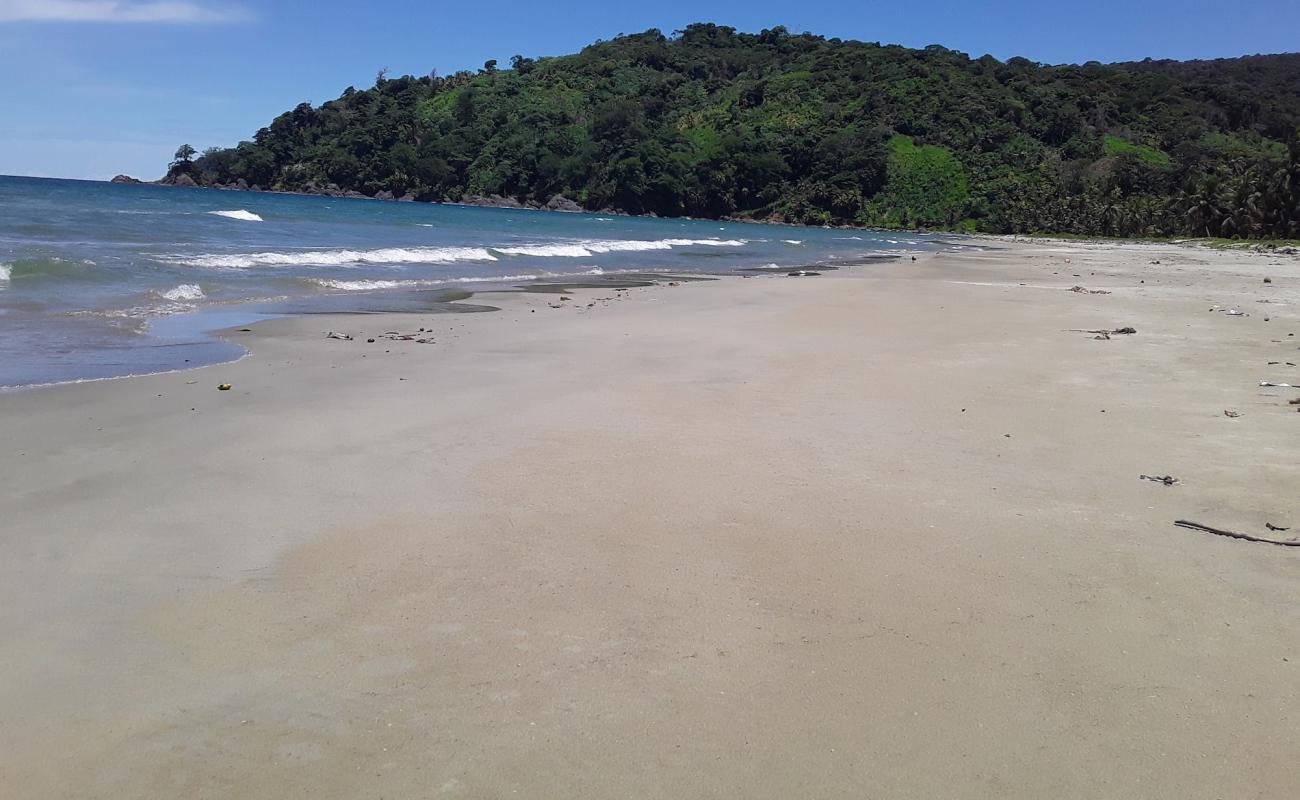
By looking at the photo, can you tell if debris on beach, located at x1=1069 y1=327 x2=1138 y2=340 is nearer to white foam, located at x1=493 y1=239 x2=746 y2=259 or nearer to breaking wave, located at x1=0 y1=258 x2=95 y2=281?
breaking wave, located at x1=0 y1=258 x2=95 y2=281

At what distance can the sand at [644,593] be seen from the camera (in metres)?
2.43

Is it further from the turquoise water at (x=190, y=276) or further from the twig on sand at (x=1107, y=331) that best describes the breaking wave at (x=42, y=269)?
the twig on sand at (x=1107, y=331)

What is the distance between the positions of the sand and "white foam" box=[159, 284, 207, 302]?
6.60 metres

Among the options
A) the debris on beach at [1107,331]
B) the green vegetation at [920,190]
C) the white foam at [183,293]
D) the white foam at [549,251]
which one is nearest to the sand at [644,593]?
the debris on beach at [1107,331]

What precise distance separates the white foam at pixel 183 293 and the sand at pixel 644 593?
6.60 meters

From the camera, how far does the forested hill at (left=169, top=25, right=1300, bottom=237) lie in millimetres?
111375

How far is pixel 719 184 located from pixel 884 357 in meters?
119

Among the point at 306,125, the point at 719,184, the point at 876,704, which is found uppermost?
the point at 306,125

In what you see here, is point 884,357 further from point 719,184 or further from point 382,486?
point 719,184

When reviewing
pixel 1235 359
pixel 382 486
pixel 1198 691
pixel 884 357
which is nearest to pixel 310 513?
pixel 382 486

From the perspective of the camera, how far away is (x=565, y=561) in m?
3.68

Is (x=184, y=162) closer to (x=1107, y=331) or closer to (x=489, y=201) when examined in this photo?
(x=489, y=201)

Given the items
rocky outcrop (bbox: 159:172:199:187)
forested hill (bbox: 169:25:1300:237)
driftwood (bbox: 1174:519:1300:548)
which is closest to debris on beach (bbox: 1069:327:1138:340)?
driftwood (bbox: 1174:519:1300:548)

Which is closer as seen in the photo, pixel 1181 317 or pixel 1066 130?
pixel 1181 317
